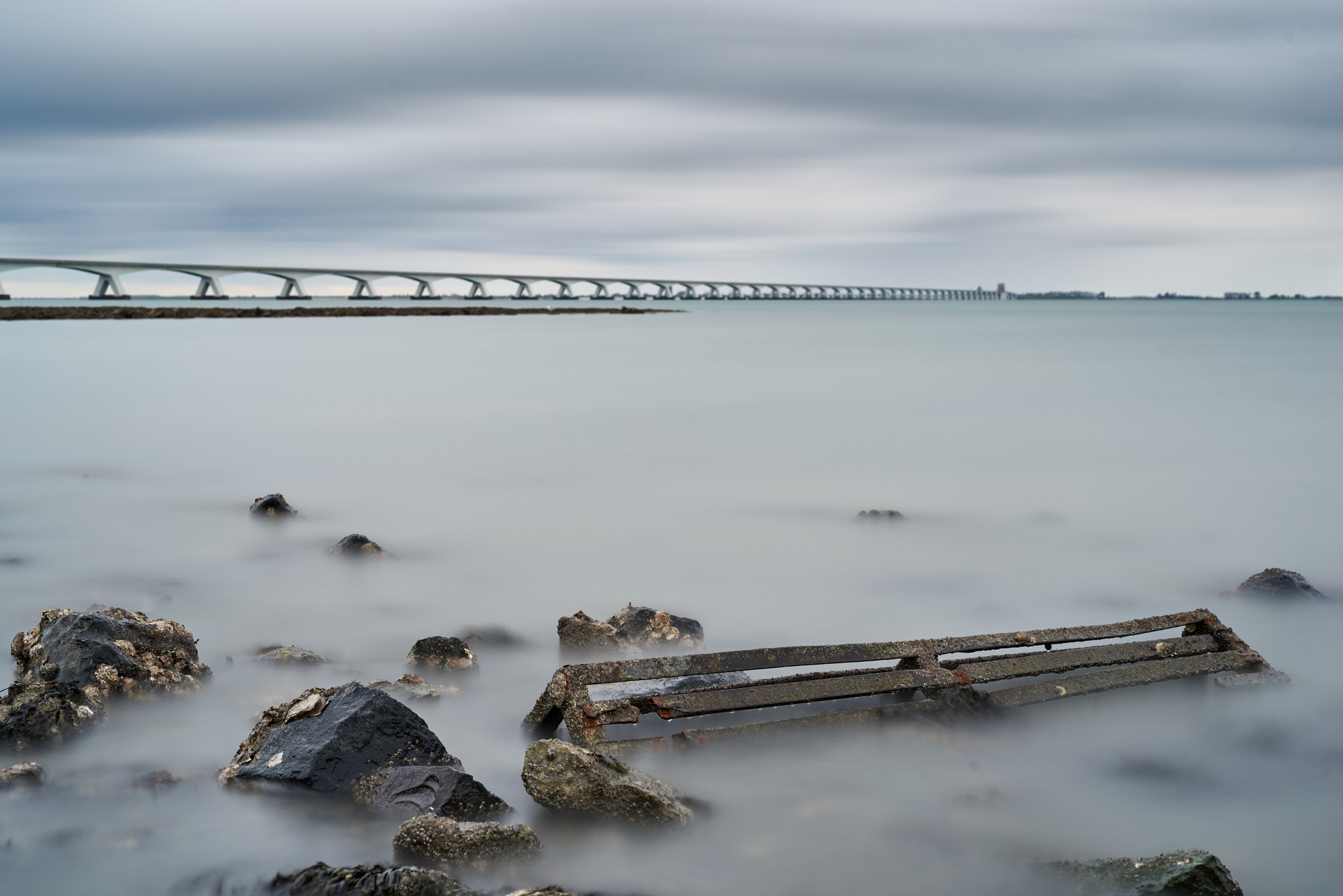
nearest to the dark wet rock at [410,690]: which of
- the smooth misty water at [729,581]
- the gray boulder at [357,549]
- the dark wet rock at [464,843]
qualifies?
the smooth misty water at [729,581]

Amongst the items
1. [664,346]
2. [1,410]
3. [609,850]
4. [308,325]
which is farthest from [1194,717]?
[308,325]

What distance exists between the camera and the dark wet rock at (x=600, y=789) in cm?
330

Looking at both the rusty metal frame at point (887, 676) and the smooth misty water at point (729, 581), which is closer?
the smooth misty water at point (729, 581)

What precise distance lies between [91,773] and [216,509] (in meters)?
5.59

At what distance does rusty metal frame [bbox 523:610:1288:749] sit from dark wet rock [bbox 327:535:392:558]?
321cm

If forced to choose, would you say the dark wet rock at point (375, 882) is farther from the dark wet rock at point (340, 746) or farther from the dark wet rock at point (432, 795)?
the dark wet rock at point (340, 746)

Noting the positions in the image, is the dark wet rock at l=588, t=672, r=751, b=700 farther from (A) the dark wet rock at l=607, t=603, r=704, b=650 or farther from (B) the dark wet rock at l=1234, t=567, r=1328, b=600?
(B) the dark wet rock at l=1234, t=567, r=1328, b=600

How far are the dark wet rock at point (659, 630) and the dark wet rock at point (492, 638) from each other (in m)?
0.51

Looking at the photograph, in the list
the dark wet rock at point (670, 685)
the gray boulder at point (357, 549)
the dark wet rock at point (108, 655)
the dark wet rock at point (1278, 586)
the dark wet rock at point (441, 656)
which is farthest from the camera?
the gray boulder at point (357, 549)

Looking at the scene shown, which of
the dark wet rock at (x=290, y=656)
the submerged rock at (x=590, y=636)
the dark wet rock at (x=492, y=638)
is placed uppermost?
the submerged rock at (x=590, y=636)

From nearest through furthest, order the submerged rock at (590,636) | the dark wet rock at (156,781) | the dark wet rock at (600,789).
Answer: the dark wet rock at (600,789) < the dark wet rock at (156,781) < the submerged rock at (590,636)

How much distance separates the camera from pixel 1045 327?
6344 centimetres

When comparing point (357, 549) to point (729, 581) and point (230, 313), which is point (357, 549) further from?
point (230, 313)

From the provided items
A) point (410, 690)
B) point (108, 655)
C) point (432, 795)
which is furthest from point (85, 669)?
point (432, 795)
